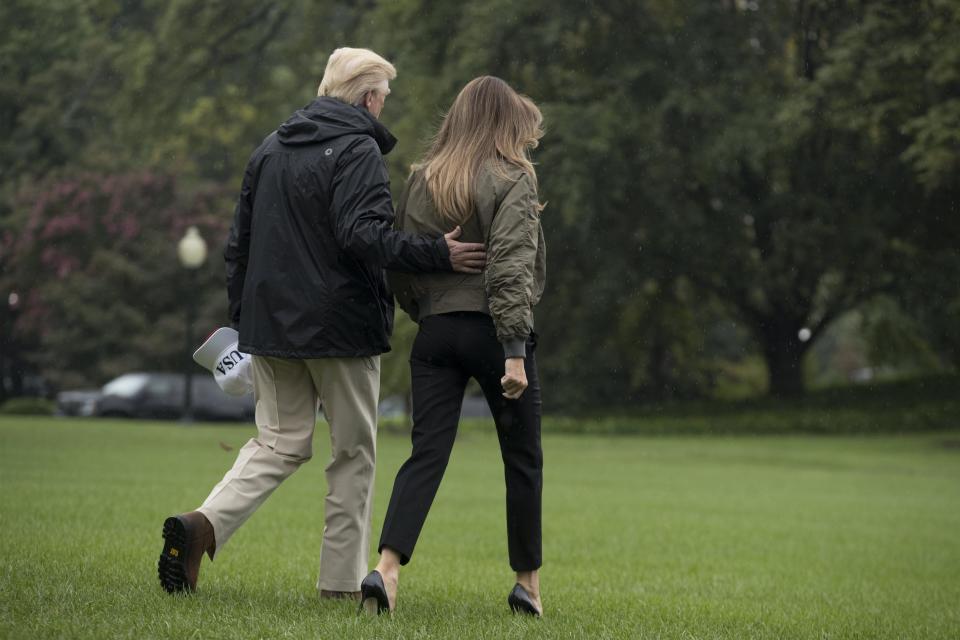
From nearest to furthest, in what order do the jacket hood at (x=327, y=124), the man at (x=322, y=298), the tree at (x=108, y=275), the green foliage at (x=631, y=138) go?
the man at (x=322, y=298)
the jacket hood at (x=327, y=124)
the green foliage at (x=631, y=138)
the tree at (x=108, y=275)

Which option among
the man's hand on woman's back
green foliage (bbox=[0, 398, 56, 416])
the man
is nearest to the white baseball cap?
the man

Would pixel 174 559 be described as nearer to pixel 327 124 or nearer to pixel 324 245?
pixel 324 245

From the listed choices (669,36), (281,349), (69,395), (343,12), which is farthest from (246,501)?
(69,395)

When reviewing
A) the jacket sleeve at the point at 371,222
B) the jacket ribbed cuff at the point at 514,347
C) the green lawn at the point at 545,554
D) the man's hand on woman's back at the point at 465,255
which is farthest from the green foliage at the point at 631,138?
the jacket ribbed cuff at the point at 514,347

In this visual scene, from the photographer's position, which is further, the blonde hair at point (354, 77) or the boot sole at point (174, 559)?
the blonde hair at point (354, 77)

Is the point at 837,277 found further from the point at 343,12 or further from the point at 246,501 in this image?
the point at 246,501

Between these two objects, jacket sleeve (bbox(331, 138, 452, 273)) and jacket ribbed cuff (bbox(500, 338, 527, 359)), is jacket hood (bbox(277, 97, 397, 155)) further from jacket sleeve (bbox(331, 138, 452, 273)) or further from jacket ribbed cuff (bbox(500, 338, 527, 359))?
jacket ribbed cuff (bbox(500, 338, 527, 359))

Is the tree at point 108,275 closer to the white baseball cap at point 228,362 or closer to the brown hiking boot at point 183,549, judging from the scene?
the white baseball cap at point 228,362

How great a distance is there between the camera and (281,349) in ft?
17.2

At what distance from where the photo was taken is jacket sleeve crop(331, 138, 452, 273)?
5.07 m

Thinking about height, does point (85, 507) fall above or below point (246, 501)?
below

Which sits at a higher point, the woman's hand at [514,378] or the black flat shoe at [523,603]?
the woman's hand at [514,378]

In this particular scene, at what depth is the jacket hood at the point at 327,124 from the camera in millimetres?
5332

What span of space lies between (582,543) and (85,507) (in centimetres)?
341
